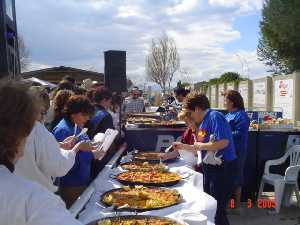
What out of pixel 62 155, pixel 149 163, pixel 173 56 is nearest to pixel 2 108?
pixel 62 155

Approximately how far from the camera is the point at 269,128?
7035 millimetres

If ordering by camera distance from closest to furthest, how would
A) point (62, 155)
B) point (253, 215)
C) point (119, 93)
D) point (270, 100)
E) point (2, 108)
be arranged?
point (2, 108), point (62, 155), point (253, 215), point (119, 93), point (270, 100)

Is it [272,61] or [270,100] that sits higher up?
[272,61]

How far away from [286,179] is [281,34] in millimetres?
24434

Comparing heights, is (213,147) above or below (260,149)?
above

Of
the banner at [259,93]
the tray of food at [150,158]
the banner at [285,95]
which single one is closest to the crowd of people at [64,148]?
the tray of food at [150,158]

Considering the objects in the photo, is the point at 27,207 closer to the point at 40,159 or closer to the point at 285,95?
the point at 40,159

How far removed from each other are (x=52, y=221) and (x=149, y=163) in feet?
11.0

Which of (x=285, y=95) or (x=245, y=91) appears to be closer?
(x=285, y=95)

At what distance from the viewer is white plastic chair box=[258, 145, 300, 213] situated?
6.39 m

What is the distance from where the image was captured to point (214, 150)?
402 centimetres

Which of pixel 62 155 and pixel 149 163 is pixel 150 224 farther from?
pixel 149 163

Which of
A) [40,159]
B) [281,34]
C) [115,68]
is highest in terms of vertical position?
[281,34]

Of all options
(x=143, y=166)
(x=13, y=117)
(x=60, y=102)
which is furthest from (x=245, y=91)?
(x=13, y=117)
